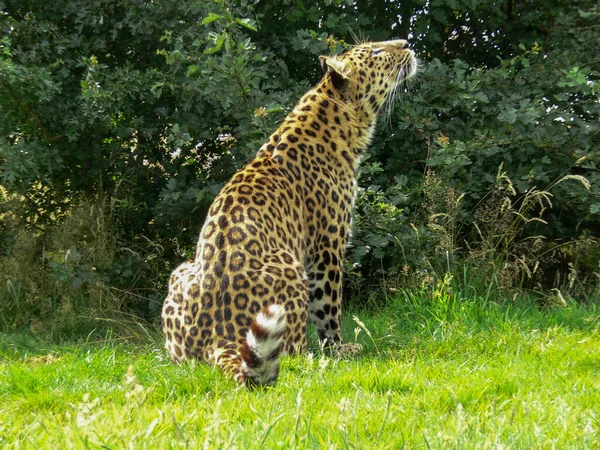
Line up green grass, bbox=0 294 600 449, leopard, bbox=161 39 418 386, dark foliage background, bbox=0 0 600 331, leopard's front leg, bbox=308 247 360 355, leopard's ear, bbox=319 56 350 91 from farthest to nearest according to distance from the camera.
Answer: dark foliage background, bbox=0 0 600 331 → leopard's ear, bbox=319 56 350 91 → leopard's front leg, bbox=308 247 360 355 → leopard, bbox=161 39 418 386 → green grass, bbox=0 294 600 449

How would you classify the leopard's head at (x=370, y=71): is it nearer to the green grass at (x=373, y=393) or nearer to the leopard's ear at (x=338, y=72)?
the leopard's ear at (x=338, y=72)

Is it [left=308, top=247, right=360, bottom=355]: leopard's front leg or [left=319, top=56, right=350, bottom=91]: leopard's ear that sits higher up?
[left=319, top=56, right=350, bottom=91]: leopard's ear

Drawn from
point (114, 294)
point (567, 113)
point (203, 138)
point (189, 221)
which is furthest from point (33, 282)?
point (567, 113)

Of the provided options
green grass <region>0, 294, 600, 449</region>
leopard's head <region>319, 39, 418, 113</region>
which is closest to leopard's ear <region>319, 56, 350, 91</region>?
leopard's head <region>319, 39, 418, 113</region>

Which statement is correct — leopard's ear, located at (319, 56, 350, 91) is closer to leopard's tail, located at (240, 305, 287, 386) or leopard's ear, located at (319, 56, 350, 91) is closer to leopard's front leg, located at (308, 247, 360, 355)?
leopard's front leg, located at (308, 247, 360, 355)

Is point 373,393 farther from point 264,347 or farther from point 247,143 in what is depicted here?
point 247,143

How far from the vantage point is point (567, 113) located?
7547 millimetres

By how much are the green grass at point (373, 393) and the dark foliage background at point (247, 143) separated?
99 cm

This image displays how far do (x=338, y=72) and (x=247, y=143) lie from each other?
1459mm

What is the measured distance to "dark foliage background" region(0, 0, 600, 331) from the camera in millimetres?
7066

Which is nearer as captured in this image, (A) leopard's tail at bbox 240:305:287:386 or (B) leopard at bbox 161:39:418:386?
(A) leopard's tail at bbox 240:305:287:386

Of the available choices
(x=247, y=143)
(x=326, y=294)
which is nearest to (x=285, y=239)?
(x=326, y=294)

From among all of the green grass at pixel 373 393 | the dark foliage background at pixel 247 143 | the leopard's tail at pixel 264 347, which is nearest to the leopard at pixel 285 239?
the leopard's tail at pixel 264 347

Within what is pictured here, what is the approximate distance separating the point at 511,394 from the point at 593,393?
1.35 ft
